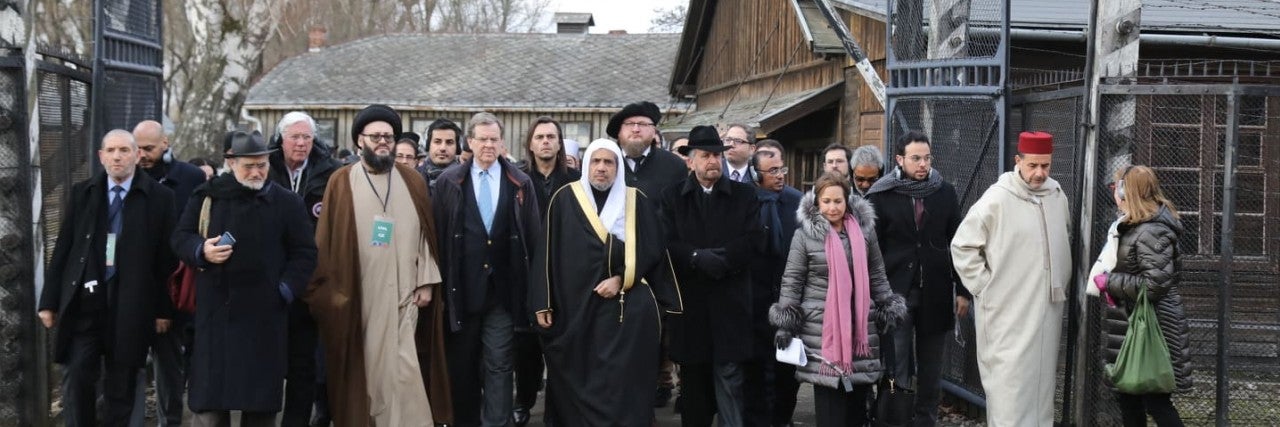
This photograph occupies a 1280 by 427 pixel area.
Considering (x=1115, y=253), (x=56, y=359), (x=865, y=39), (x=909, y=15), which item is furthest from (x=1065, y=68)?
(x=56, y=359)

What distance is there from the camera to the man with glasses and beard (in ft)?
21.5

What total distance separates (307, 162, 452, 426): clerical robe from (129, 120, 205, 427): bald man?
87cm

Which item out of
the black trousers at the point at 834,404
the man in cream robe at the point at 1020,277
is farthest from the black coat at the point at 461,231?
the man in cream robe at the point at 1020,277

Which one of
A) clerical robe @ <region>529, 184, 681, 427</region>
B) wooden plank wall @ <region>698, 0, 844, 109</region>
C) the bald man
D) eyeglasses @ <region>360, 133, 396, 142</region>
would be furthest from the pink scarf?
wooden plank wall @ <region>698, 0, 844, 109</region>

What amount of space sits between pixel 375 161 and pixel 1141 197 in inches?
157

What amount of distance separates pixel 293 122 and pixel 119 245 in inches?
46.7

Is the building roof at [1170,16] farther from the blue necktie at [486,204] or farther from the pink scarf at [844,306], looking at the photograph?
the blue necktie at [486,204]

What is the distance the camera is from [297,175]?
25.5ft

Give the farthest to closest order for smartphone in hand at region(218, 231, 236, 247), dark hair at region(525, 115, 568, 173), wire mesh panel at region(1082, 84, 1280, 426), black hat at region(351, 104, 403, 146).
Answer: dark hair at region(525, 115, 568, 173)
black hat at region(351, 104, 403, 146)
wire mesh panel at region(1082, 84, 1280, 426)
smartphone in hand at region(218, 231, 236, 247)

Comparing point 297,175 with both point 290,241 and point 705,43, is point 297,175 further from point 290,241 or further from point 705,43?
point 705,43

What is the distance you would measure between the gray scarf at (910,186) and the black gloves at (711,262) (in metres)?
1.04

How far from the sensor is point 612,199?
7152 mm

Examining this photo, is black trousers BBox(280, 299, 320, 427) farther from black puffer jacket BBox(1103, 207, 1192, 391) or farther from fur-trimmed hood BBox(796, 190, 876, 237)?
black puffer jacket BBox(1103, 207, 1192, 391)

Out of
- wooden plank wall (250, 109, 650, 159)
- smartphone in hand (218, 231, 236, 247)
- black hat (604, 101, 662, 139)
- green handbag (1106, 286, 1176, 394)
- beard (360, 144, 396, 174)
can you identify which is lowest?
green handbag (1106, 286, 1176, 394)
